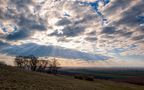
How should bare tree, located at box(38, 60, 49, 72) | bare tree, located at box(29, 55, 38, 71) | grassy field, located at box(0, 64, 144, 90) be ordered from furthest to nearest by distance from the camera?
1. bare tree, located at box(38, 60, 49, 72)
2. bare tree, located at box(29, 55, 38, 71)
3. grassy field, located at box(0, 64, 144, 90)

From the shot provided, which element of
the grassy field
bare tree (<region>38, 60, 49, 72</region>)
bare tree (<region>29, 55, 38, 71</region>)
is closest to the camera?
the grassy field

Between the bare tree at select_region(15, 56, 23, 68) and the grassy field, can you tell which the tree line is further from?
the grassy field

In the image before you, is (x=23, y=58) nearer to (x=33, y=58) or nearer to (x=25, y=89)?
(x=33, y=58)

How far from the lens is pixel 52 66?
506ft

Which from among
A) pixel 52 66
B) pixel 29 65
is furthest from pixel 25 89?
pixel 52 66

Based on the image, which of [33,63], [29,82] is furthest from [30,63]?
[29,82]

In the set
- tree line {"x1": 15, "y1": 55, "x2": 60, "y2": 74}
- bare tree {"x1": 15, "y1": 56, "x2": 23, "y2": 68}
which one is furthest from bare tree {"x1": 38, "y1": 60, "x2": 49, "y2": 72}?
bare tree {"x1": 15, "y1": 56, "x2": 23, "y2": 68}

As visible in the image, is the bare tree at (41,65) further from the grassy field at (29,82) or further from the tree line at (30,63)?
the grassy field at (29,82)

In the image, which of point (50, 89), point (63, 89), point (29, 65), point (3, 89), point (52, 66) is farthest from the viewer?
point (52, 66)

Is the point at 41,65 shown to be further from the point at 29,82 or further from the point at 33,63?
the point at 29,82

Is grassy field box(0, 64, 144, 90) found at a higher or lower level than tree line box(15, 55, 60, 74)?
lower

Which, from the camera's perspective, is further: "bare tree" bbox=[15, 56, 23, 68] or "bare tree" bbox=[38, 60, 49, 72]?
"bare tree" bbox=[38, 60, 49, 72]

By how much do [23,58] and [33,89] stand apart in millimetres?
115222

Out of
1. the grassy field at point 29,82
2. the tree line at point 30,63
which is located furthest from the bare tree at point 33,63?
the grassy field at point 29,82
